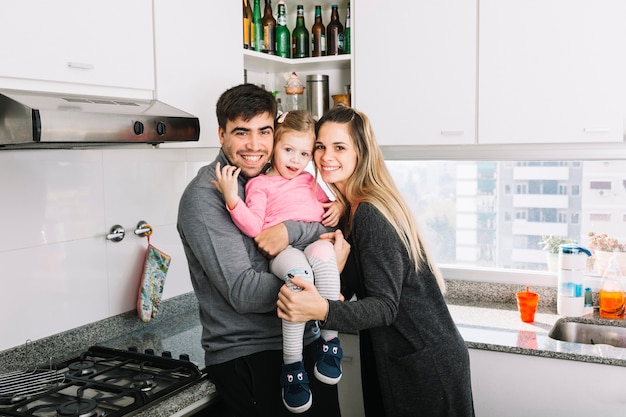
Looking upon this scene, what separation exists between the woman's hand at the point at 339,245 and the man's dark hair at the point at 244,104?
389 millimetres

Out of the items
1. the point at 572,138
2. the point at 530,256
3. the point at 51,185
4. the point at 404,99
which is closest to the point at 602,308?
the point at 530,256

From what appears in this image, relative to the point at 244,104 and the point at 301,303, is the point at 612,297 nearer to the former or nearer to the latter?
the point at 301,303

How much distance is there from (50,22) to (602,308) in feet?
7.08

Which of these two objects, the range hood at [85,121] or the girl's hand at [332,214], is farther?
the girl's hand at [332,214]

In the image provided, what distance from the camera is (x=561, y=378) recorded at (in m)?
2.15

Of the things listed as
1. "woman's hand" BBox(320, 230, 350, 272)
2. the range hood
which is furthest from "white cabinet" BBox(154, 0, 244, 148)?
"woman's hand" BBox(320, 230, 350, 272)

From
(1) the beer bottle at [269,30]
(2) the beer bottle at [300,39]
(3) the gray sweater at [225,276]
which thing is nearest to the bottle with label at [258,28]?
(1) the beer bottle at [269,30]

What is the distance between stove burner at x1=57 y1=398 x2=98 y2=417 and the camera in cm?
159

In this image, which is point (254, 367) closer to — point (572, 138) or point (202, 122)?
point (202, 122)

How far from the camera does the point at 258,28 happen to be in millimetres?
2723

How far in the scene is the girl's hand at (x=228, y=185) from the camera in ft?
5.61

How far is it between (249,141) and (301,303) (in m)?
0.48

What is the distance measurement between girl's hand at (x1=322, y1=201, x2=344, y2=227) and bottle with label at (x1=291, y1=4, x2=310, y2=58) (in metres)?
1.12

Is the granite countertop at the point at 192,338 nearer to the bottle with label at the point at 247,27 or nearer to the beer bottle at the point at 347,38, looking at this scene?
the bottle with label at the point at 247,27
